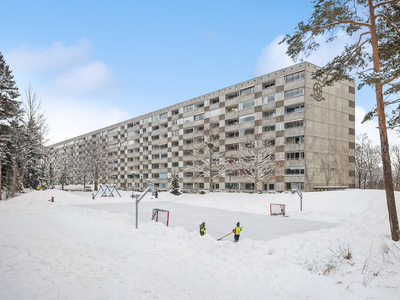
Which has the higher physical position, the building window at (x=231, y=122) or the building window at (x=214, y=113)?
the building window at (x=214, y=113)

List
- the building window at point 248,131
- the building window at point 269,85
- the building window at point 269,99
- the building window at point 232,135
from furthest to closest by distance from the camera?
the building window at point 232,135 < the building window at point 248,131 < the building window at point 269,85 < the building window at point 269,99

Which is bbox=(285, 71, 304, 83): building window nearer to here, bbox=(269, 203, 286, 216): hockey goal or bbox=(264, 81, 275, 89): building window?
bbox=(264, 81, 275, 89): building window

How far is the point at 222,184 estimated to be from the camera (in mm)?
55375

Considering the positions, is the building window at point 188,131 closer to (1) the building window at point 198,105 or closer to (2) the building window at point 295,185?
(1) the building window at point 198,105

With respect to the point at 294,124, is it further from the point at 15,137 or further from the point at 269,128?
the point at 15,137

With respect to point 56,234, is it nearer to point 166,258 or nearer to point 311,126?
point 166,258

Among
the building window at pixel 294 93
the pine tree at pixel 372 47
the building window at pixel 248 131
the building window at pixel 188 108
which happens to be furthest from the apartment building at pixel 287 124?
the pine tree at pixel 372 47

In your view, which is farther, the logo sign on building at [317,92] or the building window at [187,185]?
the building window at [187,185]

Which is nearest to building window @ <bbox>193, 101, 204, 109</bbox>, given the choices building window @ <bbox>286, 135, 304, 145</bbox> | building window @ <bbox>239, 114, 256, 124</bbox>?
building window @ <bbox>239, 114, 256, 124</bbox>

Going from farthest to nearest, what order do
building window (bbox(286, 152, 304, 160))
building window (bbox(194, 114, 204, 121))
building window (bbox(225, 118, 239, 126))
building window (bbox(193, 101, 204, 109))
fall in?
building window (bbox(193, 101, 204, 109)) < building window (bbox(194, 114, 204, 121)) < building window (bbox(225, 118, 239, 126)) < building window (bbox(286, 152, 304, 160))

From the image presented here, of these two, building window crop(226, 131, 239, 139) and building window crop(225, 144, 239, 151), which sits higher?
building window crop(226, 131, 239, 139)

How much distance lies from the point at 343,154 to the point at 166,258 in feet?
150

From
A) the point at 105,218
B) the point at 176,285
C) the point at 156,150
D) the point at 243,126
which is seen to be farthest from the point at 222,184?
the point at 176,285

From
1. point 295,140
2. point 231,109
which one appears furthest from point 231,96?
point 295,140
